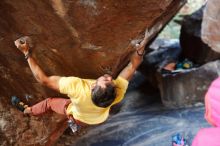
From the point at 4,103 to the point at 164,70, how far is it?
151 inches

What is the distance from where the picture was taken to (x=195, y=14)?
8211 mm

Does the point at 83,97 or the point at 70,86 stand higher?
the point at 70,86

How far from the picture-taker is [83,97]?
417 centimetres

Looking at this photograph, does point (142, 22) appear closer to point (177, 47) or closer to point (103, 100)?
point (103, 100)

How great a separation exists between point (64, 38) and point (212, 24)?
2.30m

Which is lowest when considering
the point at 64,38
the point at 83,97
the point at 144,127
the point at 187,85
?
the point at 144,127

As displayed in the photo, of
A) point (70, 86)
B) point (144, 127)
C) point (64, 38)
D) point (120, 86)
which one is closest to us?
point (70, 86)

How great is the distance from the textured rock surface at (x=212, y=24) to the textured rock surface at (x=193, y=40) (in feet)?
6.64

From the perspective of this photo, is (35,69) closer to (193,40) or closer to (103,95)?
(103,95)

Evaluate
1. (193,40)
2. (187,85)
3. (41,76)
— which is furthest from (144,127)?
(41,76)

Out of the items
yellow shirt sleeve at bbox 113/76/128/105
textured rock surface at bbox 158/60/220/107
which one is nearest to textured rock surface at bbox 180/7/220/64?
textured rock surface at bbox 158/60/220/107

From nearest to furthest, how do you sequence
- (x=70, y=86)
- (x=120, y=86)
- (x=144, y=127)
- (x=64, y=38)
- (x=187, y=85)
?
(x=70, y=86) → (x=120, y=86) → (x=64, y=38) → (x=144, y=127) → (x=187, y=85)

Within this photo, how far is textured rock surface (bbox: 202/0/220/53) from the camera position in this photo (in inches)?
205

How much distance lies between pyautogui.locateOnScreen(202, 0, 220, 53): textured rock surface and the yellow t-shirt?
5.89 feet
